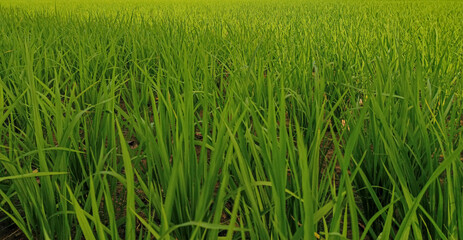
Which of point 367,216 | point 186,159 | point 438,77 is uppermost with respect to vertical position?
point 186,159

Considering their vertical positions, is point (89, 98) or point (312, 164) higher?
point (312, 164)

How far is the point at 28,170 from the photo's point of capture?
101cm

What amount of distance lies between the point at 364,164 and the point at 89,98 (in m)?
1.11

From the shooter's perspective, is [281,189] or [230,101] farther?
[230,101]

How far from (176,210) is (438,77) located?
1.23m

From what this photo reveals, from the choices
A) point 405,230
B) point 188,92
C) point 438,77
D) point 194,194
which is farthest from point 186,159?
point 438,77

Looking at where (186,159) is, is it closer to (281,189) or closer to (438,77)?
(281,189)

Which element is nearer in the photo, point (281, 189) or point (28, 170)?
point (281, 189)

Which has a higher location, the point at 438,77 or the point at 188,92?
the point at 188,92

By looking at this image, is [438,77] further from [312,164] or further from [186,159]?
[186,159]

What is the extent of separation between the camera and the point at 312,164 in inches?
30.2

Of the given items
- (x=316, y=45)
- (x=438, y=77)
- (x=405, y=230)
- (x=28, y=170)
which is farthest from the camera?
(x=316, y=45)

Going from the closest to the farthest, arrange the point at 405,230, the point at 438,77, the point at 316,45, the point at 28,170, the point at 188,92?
the point at 405,230
the point at 188,92
the point at 28,170
the point at 438,77
the point at 316,45

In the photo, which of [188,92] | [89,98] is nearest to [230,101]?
[188,92]
